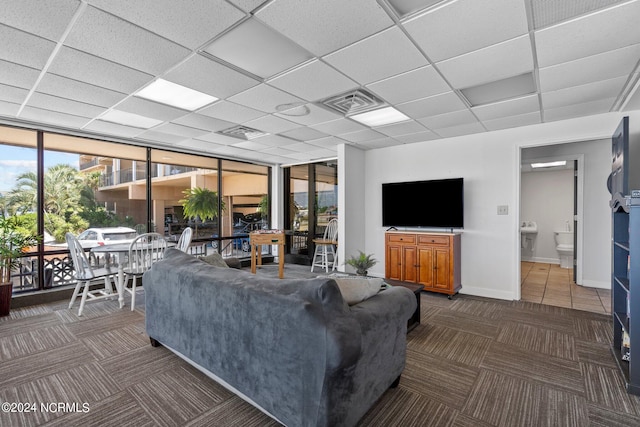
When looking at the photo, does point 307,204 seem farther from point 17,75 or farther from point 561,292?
point 17,75

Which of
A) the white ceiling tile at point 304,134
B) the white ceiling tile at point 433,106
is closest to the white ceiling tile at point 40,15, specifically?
the white ceiling tile at point 304,134

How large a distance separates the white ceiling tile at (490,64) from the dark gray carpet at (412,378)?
7.80ft

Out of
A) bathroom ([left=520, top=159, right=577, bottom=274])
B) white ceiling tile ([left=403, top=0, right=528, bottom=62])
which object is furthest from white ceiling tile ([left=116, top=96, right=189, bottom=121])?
bathroom ([left=520, top=159, right=577, bottom=274])

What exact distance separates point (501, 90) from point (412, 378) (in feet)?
9.06

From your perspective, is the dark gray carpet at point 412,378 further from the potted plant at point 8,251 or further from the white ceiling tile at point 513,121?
the white ceiling tile at point 513,121

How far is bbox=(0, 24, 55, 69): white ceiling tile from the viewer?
1.98 meters

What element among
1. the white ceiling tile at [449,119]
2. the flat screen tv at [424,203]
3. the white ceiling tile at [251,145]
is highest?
the white ceiling tile at [449,119]

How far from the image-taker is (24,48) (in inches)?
83.9

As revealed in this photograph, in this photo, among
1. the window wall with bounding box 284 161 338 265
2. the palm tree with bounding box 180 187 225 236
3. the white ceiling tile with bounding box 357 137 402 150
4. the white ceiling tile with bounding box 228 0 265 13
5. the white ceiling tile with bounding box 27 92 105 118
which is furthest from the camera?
the window wall with bounding box 284 161 338 265

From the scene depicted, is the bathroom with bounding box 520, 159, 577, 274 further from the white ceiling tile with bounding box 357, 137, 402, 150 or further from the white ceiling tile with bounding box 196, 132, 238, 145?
the white ceiling tile with bounding box 196, 132, 238, 145

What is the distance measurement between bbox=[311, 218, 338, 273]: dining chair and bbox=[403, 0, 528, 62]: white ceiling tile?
4.02m

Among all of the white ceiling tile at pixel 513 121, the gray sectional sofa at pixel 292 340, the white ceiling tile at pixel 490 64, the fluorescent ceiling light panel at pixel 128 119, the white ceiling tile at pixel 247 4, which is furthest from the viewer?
the white ceiling tile at pixel 513 121

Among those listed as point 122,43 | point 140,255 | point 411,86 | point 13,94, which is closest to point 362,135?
point 411,86

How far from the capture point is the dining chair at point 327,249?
5.75m
